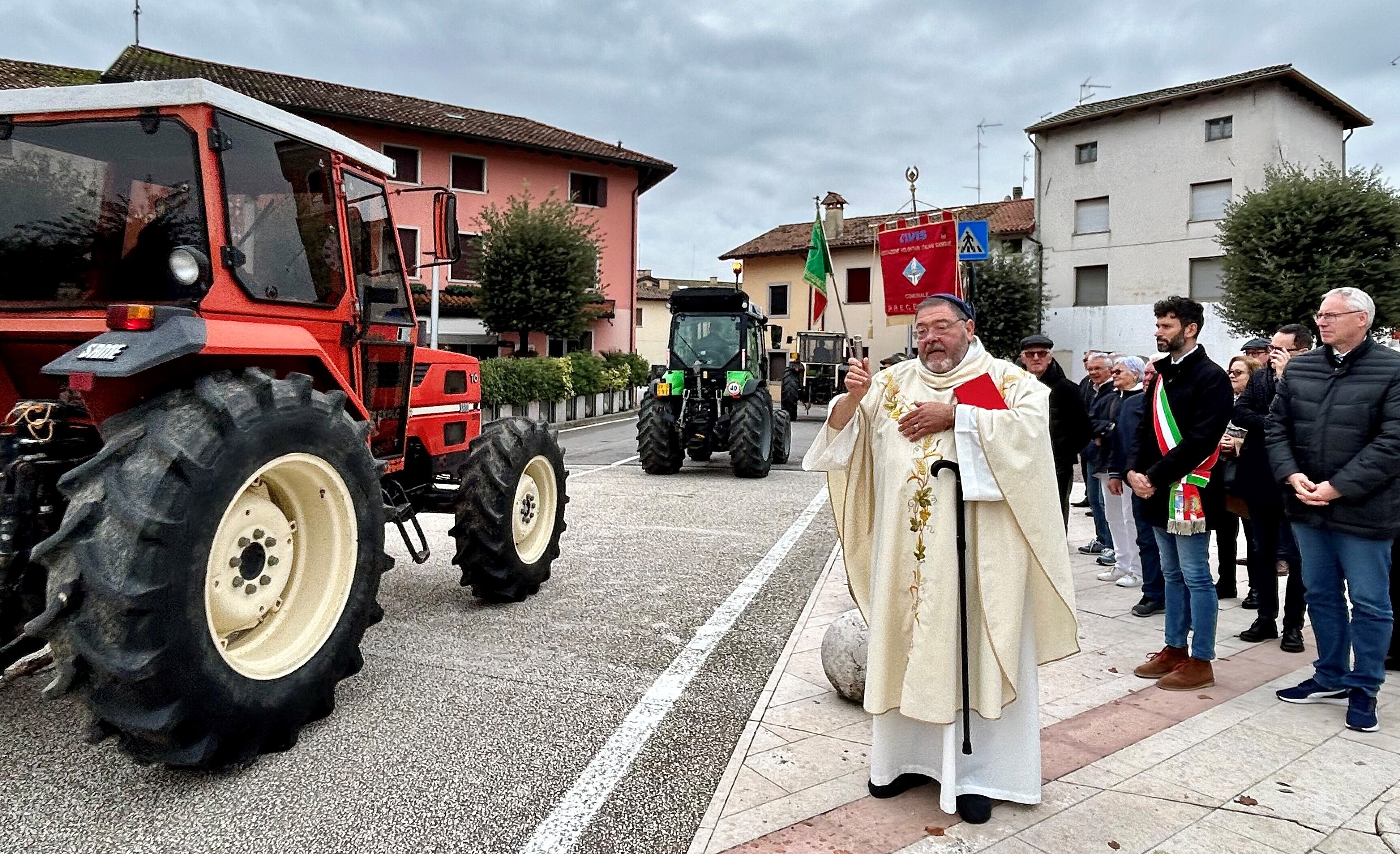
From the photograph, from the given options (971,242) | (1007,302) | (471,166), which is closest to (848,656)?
(971,242)

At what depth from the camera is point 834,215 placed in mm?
37562

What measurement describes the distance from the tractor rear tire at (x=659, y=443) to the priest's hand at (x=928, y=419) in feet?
29.8

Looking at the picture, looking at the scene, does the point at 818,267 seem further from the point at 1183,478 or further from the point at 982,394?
the point at 982,394

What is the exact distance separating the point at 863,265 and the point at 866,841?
35.3 metres

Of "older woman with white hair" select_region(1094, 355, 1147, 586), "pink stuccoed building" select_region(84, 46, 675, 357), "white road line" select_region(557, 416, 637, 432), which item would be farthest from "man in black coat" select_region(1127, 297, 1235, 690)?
"pink stuccoed building" select_region(84, 46, 675, 357)

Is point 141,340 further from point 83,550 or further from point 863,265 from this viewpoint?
point 863,265

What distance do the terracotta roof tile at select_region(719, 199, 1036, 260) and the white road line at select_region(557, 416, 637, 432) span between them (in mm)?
13257

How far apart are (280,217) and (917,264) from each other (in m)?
7.27

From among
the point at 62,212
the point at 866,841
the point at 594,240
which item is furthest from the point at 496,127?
the point at 866,841

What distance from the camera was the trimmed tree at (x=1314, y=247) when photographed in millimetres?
21359

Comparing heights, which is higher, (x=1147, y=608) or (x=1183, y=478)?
(x=1183, y=478)

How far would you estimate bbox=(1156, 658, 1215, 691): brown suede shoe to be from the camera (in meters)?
4.03

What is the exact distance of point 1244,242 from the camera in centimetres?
2272

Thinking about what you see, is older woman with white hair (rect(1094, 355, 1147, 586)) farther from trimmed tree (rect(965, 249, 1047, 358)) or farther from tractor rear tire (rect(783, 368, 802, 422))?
trimmed tree (rect(965, 249, 1047, 358))
